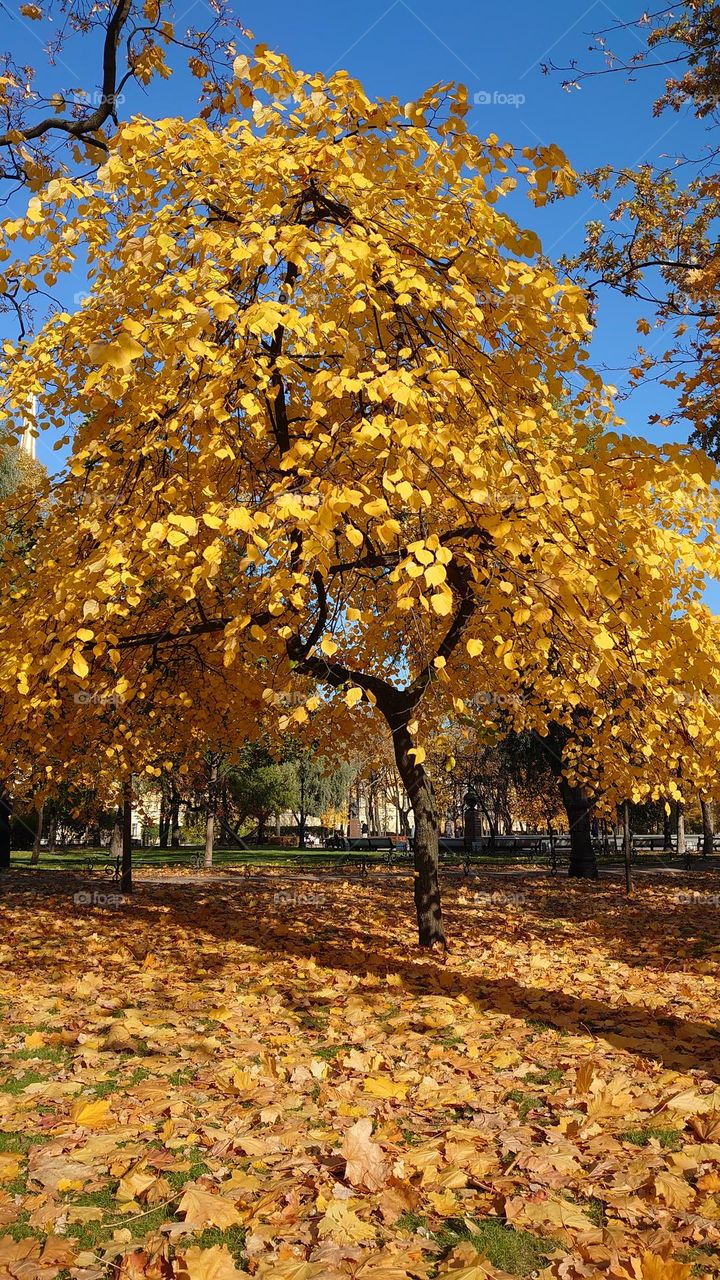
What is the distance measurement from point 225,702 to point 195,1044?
392cm

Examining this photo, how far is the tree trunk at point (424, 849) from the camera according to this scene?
722 cm

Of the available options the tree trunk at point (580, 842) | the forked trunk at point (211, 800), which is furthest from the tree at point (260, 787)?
the tree trunk at point (580, 842)

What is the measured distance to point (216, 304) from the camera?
3.52m

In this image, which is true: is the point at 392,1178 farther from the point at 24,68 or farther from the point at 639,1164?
the point at 24,68

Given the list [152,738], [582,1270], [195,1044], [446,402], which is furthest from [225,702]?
[582,1270]

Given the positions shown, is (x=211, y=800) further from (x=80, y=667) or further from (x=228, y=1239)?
(x=228, y=1239)

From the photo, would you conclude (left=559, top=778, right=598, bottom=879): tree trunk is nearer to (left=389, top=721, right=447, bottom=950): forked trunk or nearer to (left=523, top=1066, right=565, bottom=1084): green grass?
(left=389, top=721, right=447, bottom=950): forked trunk

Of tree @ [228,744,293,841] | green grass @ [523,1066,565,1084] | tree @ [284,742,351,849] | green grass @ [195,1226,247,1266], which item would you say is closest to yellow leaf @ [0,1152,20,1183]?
green grass @ [195,1226,247,1266]

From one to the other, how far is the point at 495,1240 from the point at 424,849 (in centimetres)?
491

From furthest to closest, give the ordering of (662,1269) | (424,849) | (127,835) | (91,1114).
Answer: (127,835) → (424,849) → (91,1114) → (662,1269)

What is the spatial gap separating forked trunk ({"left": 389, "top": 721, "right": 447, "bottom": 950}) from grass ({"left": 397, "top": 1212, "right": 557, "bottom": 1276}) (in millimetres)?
4664

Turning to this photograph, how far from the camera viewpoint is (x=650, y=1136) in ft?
10.4

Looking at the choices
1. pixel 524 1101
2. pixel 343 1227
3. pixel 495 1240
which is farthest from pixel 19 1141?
pixel 524 1101

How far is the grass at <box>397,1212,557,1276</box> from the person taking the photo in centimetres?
229
